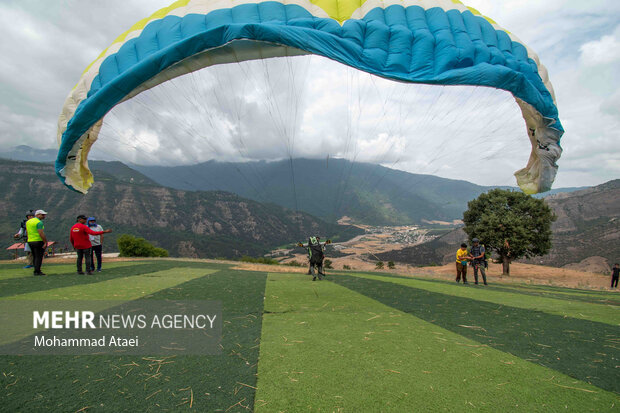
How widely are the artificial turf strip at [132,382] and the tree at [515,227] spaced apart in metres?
26.5

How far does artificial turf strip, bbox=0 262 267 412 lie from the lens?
2.38 meters

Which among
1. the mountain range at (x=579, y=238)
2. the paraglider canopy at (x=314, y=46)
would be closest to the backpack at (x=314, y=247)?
the paraglider canopy at (x=314, y=46)

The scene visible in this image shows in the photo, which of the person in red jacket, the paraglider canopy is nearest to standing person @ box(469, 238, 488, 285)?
the paraglider canopy

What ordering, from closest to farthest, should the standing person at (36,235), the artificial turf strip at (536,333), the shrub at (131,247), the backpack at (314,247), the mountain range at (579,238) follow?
the artificial turf strip at (536,333)
the standing person at (36,235)
the backpack at (314,247)
the shrub at (131,247)
the mountain range at (579,238)

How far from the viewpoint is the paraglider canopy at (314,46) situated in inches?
206

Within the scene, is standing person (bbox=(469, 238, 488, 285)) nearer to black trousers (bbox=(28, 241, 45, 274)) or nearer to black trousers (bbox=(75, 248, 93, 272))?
black trousers (bbox=(75, 248, 93, 272))

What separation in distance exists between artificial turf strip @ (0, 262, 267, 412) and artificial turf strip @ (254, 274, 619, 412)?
261 millimetres

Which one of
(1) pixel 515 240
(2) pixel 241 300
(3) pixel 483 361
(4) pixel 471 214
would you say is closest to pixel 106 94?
(2) pixel 241 300

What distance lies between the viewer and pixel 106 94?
570 centimetres

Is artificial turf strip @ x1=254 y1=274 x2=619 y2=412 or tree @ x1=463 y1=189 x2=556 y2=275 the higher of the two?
tree @ x1=463 y1=189 x2=556 y2=275

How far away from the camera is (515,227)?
23.9m

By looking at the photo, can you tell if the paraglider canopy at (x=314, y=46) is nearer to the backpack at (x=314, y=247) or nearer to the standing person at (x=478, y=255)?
the standing person at (x=478, y=255)

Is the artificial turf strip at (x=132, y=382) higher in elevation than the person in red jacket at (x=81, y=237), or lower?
lower

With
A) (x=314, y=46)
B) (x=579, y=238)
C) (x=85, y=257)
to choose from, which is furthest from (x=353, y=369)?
(x=579, y=238)
